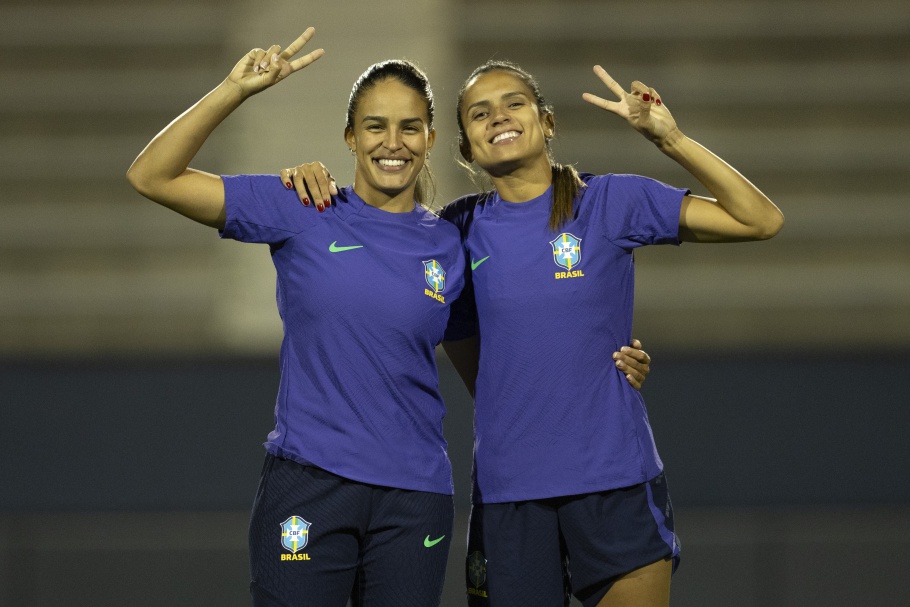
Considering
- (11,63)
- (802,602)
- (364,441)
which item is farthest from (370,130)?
(11,63)

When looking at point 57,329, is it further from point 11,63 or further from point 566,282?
point 566,282

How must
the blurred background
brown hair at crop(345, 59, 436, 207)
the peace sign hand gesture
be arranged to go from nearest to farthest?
the peace sign hand gesture, brown hair at crop(345, 59, 436, 207), the blurred background

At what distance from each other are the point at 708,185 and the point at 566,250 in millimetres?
294

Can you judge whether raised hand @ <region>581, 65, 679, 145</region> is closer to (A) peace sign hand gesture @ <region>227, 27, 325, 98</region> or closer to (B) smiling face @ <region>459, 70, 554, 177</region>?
(B) smiling face @ <region>459, 70, 554, 177</region>

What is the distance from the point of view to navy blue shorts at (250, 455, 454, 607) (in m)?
1.97

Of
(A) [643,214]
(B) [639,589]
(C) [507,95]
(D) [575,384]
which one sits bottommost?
(B) [639,589]

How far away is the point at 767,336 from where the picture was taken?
4340mm

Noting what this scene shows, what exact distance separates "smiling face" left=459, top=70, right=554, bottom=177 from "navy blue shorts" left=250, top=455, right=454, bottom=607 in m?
0.67

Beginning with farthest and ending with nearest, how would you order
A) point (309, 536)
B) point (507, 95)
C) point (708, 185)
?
point (507, 95) → point (708, 185) → point (309, 536)

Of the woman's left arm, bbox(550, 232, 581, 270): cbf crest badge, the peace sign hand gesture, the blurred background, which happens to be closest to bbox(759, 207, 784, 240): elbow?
the woman's left arm

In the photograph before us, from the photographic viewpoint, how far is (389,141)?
2.12 metres

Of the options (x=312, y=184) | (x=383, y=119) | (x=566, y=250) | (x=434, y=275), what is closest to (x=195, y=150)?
(x=312, y=184)

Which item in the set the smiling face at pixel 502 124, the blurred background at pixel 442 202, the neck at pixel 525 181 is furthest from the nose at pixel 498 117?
the blurred background at pixel 442 202

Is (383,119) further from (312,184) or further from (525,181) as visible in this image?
(525,181)
